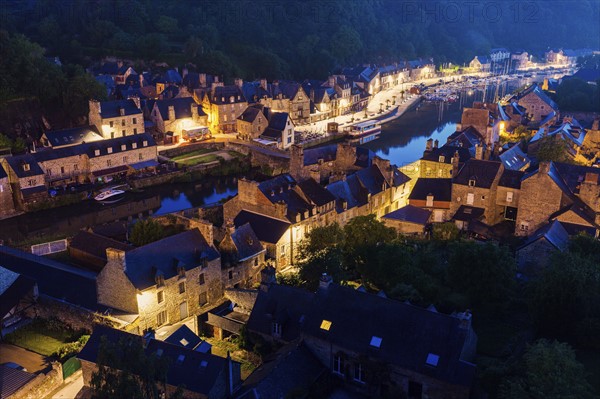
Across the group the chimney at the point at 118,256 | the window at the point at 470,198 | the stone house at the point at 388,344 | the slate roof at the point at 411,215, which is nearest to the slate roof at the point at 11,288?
the chimney at the point at 118,256

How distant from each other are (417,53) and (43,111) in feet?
366

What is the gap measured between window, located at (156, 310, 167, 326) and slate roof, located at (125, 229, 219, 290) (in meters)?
1.73

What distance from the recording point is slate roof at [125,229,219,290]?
27344mm

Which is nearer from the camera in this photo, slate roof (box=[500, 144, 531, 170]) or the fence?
the fence

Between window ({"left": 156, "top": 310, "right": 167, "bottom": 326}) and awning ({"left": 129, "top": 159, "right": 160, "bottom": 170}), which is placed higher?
awning ({"left": 129, "top": 159, "right": 160, "bottom": 170})

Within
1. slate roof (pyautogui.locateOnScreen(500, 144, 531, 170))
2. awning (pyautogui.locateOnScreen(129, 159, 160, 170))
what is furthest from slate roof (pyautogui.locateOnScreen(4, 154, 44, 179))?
slate roof (pyautogui.locateOnScreen(500, 144, 531, 170))

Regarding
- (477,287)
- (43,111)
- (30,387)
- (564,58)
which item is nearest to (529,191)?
(477,287)

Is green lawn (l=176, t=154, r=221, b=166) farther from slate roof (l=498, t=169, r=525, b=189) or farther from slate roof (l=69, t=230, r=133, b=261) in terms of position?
slate roof (l=498, t=169, r=525, b=189)

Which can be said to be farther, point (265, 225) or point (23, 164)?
point (23, 164)

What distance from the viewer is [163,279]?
27641mm

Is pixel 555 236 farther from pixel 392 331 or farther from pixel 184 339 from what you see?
pixel 184 339

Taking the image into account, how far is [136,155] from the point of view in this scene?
58.1 metres

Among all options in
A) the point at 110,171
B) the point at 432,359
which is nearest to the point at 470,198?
the point at 432,359

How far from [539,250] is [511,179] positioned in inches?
366
